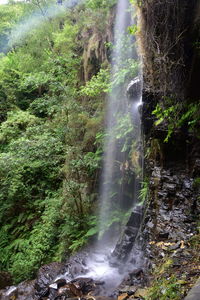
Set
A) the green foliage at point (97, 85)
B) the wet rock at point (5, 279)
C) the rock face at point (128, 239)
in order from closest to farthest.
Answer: the rock face at point (128, 239) → the wet rock at point (5, 279) → the green foliage at point (97, 85)

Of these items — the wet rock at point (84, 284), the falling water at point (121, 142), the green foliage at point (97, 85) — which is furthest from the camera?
the green foliage at point (97, 85)

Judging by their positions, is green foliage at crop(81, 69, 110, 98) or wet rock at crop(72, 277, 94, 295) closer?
wet rock at crop(72, 277, 94, 295)

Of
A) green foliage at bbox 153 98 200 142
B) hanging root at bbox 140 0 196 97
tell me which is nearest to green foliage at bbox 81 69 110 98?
hanging root at bbox 140 0 196 97

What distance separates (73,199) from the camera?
7.64 m

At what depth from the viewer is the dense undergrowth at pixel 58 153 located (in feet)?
24.8

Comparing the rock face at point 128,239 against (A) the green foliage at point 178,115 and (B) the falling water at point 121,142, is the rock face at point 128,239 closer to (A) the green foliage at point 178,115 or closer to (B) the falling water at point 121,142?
(B) the falling water at point 121,142

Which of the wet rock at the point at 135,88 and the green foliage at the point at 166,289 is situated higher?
the wet rock at the point at 135,88

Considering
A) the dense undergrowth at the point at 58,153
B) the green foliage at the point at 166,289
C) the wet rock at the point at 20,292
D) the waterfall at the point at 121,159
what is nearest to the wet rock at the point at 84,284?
the waterfall at the point at 121,159

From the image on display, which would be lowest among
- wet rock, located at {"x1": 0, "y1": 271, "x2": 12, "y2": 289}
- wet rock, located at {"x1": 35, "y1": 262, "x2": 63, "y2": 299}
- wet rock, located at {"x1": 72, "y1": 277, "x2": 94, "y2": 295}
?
wet rock, located at {"x1": 0, "y1": 271, "x2": 12, "y2": 289}

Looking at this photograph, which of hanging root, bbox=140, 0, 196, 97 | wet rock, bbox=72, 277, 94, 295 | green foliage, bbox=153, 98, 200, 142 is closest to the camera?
hanging root, bbox=140, 0, 196, 97

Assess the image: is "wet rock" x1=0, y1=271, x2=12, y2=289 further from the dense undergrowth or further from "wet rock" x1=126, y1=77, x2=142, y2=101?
"wet rock" x1=126, y1=77, x2=142, y2=101

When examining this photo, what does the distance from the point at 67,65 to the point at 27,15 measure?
6350 millimetres

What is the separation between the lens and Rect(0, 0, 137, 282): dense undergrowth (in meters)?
7.55

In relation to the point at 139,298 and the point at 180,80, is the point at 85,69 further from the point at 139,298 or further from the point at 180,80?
the point at 139,298
